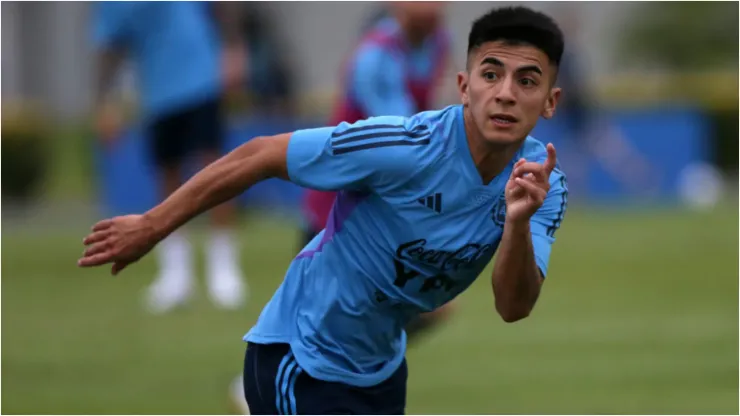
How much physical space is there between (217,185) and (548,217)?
1.10 meters

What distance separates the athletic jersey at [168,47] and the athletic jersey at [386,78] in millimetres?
2830

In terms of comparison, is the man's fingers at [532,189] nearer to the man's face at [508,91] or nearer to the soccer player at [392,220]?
the soccer player at [392,220]

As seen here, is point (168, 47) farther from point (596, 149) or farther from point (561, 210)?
point (596, 149)

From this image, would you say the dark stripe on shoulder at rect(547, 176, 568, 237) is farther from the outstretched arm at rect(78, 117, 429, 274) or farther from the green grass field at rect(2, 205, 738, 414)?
the green grass field at rect(2, 205, 738, 414)

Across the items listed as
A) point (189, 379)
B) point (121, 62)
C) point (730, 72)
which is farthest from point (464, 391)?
point (730, 72)

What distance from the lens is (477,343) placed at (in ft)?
30.7

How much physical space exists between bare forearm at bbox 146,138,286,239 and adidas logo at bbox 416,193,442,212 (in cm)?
46

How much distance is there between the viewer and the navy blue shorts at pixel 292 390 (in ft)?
16.2

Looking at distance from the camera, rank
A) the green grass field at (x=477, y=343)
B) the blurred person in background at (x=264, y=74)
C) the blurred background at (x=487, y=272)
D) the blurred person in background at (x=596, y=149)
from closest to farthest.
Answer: the green grass field at (x=477, y=343) < the blurred background at (x=487, y=272) < the blurred person in background at (x=264, y=74) < the blurred person in background at (x=596, y=149)

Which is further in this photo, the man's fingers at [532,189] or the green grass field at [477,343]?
the green grass field at [477,343]

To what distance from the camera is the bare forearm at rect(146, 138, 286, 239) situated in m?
4.72

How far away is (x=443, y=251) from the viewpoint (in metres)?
4.84

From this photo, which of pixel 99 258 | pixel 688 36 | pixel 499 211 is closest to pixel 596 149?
pixel 688 36

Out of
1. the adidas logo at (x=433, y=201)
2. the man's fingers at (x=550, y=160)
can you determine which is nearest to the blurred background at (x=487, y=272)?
the adidas logo at (x=433, y=201)
